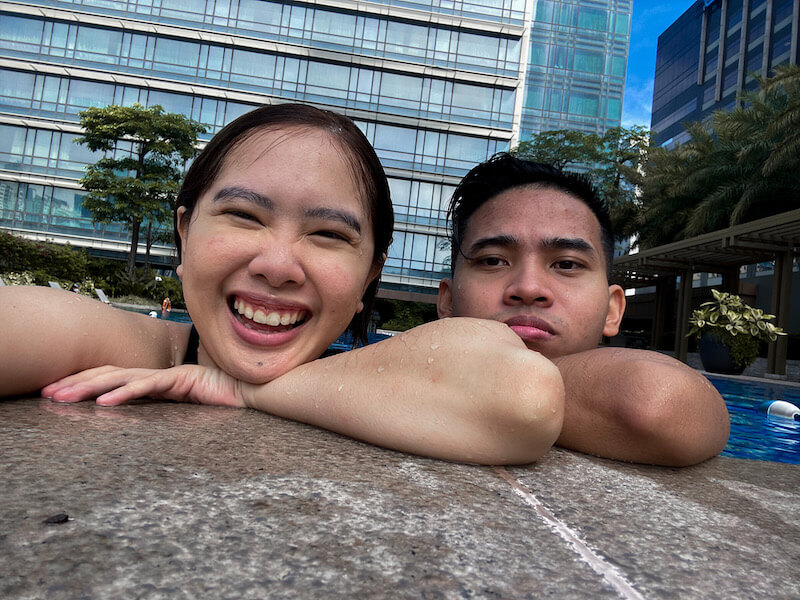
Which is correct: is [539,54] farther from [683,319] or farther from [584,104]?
[683,319]

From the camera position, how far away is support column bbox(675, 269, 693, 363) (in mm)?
17250

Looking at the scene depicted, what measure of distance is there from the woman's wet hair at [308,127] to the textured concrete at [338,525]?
2.84 ft

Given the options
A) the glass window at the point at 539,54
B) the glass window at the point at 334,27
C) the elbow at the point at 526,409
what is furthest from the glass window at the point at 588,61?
the elbow at the point at 526,409

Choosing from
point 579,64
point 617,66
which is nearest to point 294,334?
→ point 579,64

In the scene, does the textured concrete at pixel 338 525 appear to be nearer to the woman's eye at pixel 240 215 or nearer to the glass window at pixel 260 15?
the woman's eye at pixel 240 215

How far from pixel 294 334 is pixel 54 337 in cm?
67

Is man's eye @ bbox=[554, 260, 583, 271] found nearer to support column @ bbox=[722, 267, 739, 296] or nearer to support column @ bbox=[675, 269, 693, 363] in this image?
support column @ bbox=[675, 269, 693, 363]

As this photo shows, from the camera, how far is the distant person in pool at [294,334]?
123 centimetres

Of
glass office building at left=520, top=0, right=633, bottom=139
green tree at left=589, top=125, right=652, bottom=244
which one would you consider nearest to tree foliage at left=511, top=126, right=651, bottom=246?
green tree at left=589, top=125, right=652, bottom=244

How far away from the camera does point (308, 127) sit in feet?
5.70

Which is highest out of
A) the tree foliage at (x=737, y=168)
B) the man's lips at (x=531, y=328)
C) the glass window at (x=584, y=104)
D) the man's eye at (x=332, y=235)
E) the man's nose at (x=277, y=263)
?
the glass window at (x=584, y=104)

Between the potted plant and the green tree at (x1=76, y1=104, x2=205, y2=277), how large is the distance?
67.9ft

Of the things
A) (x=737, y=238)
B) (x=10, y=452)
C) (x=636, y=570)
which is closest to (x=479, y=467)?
(x=636, y=570)

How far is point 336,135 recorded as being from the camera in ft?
5.77
